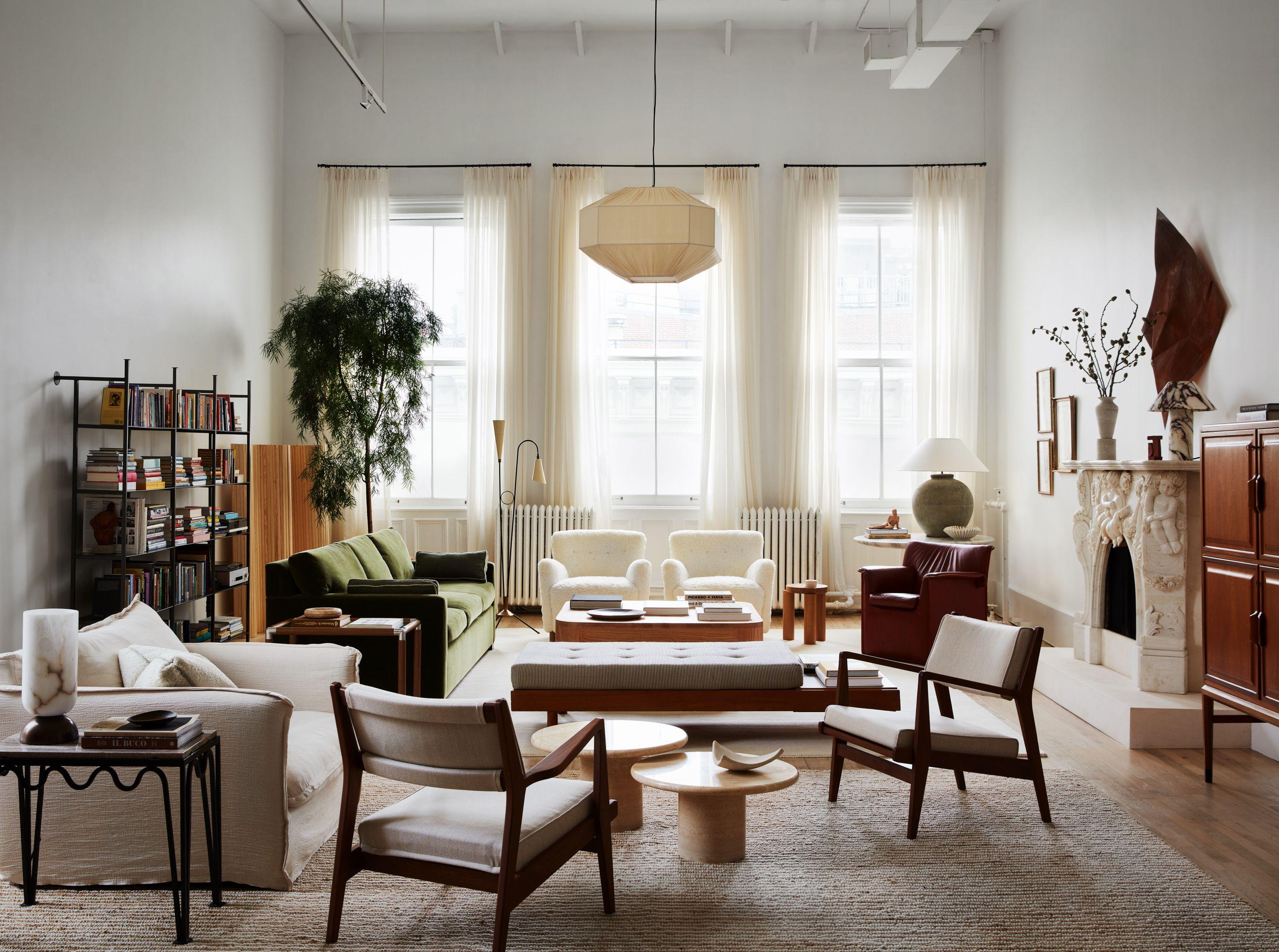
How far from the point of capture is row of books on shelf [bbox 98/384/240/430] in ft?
18.2

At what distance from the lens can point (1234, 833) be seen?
3.58 meters

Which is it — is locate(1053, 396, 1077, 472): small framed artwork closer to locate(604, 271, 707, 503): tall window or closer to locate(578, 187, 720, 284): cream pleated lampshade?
locate(604, 271, 707, 503): tall window

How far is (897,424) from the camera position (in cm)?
865

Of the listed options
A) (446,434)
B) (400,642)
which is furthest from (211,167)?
(400,642)

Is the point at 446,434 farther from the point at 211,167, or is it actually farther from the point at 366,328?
the point at 211,167

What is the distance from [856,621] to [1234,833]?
4.68 m

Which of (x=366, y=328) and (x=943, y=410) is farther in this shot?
(x=943, y=410)

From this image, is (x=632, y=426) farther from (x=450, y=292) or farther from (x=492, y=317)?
(x=450, y=292)

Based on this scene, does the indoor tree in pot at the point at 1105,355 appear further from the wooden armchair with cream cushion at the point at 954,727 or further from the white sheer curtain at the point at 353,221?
the white sheer curtain at the point at 353,221

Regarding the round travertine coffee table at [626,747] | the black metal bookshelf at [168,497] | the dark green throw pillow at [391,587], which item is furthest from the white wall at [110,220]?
the round travertine coffee table at [626,747]

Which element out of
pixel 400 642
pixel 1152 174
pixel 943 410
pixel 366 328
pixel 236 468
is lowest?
pixel 400 642

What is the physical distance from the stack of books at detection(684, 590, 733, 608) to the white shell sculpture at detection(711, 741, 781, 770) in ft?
8.85

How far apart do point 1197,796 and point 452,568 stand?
5048mm

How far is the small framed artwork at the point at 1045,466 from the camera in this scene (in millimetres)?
7195
